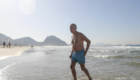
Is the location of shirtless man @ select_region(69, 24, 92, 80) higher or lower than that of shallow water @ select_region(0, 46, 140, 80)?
higher

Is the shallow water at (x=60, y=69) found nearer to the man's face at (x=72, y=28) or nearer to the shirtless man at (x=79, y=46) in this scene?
the shirtless man at (x=79, y=46)

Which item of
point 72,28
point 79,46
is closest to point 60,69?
point 79,46

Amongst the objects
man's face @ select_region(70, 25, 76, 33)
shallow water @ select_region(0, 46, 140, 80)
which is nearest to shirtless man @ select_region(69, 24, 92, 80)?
man's face @ select_region(70, 25, 76, 33)

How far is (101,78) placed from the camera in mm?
4402

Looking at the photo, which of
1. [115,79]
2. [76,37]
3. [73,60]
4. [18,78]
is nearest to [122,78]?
[115,79]

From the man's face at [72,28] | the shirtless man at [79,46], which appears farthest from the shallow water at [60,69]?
the man's face at [72,28]

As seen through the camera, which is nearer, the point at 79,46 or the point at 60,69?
the point at 79,46

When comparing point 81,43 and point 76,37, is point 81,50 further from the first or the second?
point 76,37

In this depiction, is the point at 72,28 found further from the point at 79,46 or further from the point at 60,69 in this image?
the point at 60,69

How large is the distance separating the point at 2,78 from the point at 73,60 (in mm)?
2750

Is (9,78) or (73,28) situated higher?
(73,28)

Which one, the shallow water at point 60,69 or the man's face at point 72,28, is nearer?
the man's face at point 72,28

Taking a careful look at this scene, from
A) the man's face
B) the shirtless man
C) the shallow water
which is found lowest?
the shallow water

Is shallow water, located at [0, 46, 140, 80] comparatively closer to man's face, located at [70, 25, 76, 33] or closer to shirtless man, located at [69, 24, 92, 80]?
shirtless man, located at [69, 24, 92, 80]
